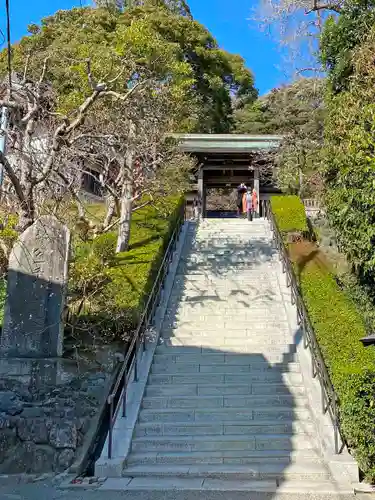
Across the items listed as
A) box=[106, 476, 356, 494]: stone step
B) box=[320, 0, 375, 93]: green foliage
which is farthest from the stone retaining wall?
box=[320, 0, 375, 93]: green foliage

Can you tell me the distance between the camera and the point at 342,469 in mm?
5891

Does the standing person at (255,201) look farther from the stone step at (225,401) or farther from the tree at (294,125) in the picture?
the stone step at (225,401)

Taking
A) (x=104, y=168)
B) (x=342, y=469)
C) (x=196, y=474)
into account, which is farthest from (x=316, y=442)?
(x=104, y=168)

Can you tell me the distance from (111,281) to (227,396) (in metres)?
3.73

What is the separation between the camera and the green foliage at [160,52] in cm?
1844

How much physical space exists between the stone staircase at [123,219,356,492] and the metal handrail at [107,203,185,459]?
0.35 meters

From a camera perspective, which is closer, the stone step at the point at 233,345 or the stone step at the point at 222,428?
the stone step at the point at 222,428

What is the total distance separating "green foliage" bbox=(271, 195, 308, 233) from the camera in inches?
569

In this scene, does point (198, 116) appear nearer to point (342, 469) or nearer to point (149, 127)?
point (149, 127)

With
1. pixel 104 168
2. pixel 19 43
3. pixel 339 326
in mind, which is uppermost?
pixel 19 43

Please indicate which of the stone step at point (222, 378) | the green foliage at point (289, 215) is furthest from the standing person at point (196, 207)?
the stone step at point (222, 378)

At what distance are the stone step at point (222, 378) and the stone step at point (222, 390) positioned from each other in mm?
136

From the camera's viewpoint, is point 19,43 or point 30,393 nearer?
point 30,393

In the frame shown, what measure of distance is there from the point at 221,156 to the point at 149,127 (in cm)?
815
